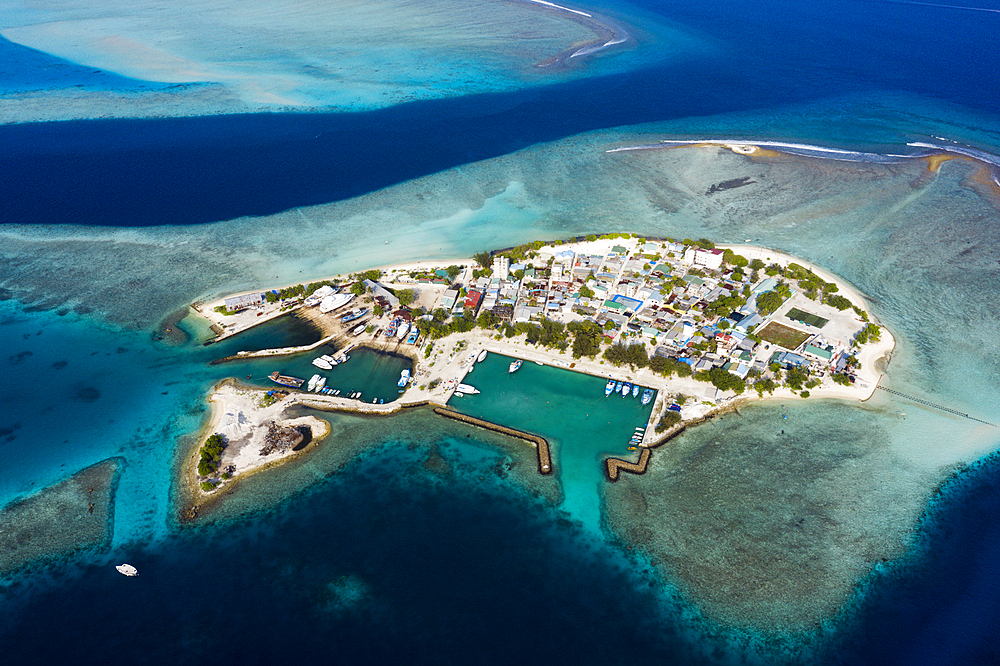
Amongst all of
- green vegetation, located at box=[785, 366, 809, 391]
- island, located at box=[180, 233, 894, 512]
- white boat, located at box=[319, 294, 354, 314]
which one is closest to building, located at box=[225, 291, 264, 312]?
island, located at box=[180, 233, 894, 512]

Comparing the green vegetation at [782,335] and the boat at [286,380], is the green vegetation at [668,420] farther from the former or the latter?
the boat at [286,380]

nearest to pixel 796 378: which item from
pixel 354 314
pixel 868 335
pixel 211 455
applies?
pixel 868 335

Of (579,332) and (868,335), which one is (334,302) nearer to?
(579,332)

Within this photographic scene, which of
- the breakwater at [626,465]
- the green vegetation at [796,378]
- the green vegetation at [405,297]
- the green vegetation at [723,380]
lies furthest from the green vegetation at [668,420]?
the green vegetation at [405,297]

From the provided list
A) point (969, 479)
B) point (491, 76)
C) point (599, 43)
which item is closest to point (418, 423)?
point (969, 479)

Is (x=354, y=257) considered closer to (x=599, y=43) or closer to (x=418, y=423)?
(x=418, y=423)

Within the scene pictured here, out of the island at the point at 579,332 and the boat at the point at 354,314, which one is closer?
the island at the point at 579,332
